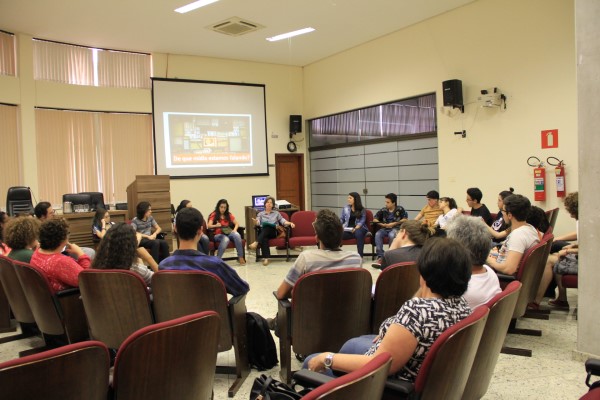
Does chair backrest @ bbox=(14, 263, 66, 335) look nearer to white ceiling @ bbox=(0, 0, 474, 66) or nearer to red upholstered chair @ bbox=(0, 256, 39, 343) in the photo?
red upholstered chair @ bbox=(0, 256, 39, 343)

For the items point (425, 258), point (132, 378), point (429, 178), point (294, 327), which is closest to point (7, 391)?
point (132, 378)

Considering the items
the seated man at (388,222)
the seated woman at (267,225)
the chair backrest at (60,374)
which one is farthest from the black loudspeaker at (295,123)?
the chair backrest at (60,374)

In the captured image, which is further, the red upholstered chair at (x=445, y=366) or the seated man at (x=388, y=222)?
the seated man at (x=388, y=222)

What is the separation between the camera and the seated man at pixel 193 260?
272 centimetres

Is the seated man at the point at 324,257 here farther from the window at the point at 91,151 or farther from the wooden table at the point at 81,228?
the window at the point at 91,151

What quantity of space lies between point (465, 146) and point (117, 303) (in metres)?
6.56

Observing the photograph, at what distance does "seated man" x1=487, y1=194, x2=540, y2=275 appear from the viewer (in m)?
3.33

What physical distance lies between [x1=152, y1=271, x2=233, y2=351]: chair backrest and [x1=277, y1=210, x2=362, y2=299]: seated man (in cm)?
40

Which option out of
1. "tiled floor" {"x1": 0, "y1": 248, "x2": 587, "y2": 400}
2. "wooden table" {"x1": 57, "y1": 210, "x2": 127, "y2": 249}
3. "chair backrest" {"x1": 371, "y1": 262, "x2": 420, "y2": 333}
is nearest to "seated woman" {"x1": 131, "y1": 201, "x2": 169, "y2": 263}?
"wooden table" {"x1": 57, "y1": 210, "x2": 127, "y2": 249}

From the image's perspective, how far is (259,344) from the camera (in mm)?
2988

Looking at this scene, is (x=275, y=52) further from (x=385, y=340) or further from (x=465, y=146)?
(x=385, y=340)

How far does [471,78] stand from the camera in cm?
750

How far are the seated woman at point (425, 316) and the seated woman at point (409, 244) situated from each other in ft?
4.18

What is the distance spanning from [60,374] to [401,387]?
1.01 m
